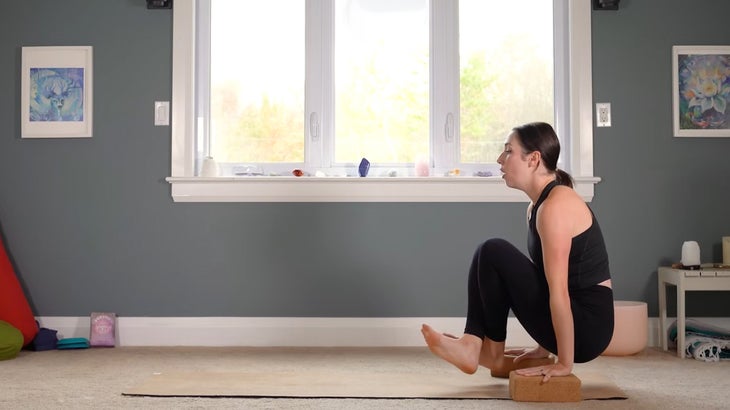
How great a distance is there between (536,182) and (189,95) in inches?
76.2

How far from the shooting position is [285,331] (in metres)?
3.76

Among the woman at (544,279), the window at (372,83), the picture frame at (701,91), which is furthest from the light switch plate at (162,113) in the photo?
the picture frame at (701,91)

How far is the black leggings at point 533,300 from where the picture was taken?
8.08 feet

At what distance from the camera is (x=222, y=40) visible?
3.97 meters

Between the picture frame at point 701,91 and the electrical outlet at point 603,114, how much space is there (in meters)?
0.31

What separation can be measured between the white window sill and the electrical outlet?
291 mm

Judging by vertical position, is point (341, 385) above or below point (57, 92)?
below

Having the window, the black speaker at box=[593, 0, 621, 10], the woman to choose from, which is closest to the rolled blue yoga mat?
the window

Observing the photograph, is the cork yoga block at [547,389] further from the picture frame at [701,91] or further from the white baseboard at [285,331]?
the picture frame at [701,91]

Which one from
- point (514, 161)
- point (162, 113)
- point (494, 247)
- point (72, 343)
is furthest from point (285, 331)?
point (514, 161)

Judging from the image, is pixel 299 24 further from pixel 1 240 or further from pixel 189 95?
pixel 1 240

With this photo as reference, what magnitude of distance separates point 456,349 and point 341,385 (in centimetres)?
45

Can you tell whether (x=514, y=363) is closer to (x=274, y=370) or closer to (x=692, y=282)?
(x=274, y=370)

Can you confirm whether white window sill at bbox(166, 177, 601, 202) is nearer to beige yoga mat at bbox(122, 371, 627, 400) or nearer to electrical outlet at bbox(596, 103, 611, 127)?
electrical outlet at bbox(596, 103, 611, 127)
